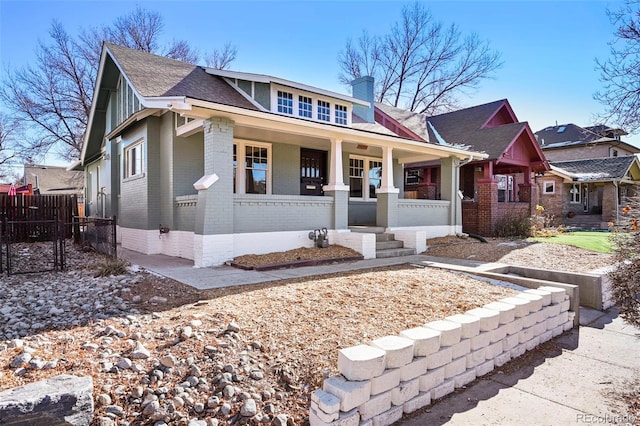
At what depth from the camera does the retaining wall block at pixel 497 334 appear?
3783mm

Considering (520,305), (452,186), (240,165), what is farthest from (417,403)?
(452,186)

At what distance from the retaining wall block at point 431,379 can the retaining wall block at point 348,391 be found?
0.65 m

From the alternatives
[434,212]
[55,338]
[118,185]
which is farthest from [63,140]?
[55,338]

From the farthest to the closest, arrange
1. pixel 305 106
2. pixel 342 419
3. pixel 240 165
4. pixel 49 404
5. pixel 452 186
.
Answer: pixel 452 186, pixel 305 106, pixel 240 165, pixel 342 419, pixel 49 404

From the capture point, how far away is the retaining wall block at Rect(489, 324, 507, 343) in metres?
3.78

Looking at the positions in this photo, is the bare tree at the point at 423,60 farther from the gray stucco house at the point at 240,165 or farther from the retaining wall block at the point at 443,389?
the retaining wall block at the point at 443,389

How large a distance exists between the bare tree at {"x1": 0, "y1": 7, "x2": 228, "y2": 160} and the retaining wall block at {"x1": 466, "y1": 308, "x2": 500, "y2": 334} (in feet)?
87.0

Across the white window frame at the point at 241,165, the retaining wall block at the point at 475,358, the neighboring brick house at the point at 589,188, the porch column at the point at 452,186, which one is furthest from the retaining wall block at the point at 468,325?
the neighboring brick house at the point at 589,188

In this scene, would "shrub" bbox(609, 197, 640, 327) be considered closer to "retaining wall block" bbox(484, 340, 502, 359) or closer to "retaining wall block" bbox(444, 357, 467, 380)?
"retaining wall block" bbox(484, 340, 502, 359)

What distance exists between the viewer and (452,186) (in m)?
13.2

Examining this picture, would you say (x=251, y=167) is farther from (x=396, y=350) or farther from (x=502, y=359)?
(x=396, y=350)

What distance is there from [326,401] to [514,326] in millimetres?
2638

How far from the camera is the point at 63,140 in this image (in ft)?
79.1

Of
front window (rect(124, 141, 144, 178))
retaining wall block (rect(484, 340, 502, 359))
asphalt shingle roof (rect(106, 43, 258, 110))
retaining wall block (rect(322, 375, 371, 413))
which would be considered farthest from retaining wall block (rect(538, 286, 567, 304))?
front window (rect(124, 141, 144, 178))
